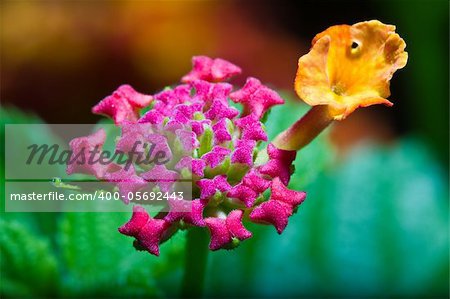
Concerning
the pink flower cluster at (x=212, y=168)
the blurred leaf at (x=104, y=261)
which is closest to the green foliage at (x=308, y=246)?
the blurred leaf at (x=104, y=261)

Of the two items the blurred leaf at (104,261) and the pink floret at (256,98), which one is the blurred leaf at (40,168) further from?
the pink floret at (256,98)

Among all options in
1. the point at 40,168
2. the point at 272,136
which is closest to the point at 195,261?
the point at 272,136

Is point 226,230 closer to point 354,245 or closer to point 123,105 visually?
point 123,105

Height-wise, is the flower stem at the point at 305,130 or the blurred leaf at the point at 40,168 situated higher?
the flower stem at the point at 305,130

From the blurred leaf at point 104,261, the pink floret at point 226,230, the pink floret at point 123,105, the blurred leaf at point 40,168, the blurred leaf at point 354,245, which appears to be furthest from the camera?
the blurred leaf at point 354,245

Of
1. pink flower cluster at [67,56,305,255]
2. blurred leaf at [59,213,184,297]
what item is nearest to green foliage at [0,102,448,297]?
blurred leaf at [59,213,184,297]

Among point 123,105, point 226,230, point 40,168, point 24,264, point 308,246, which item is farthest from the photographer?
point 308,246

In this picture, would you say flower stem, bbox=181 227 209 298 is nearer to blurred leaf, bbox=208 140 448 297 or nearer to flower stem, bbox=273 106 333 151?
flower stem, bbox=273 106 333 151

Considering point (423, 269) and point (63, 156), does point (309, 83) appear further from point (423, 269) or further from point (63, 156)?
point (423, 269)
